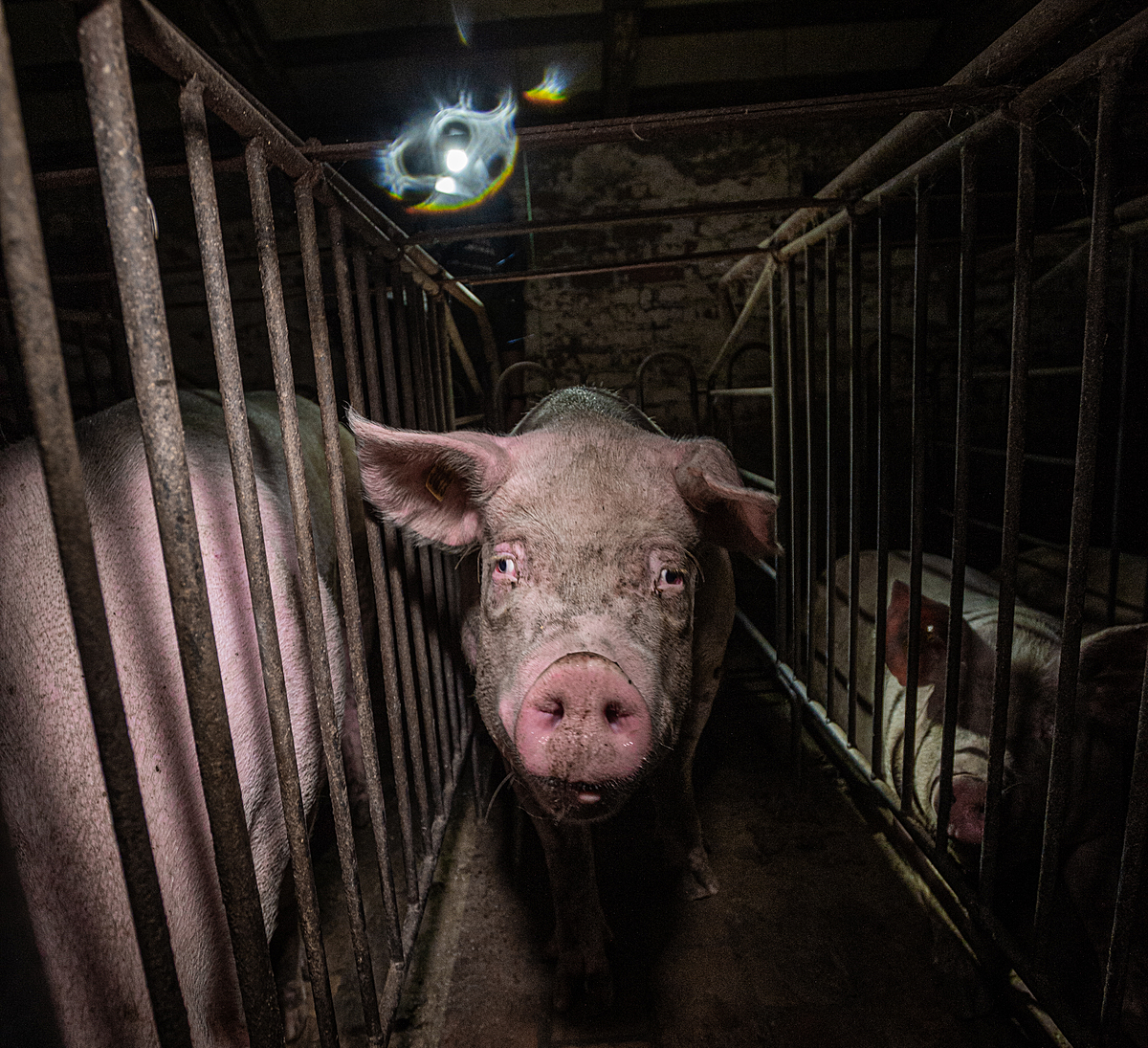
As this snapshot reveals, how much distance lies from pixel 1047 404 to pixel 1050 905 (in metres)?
5.84

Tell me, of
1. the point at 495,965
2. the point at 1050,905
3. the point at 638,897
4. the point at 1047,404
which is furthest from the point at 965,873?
the point at 1047,404

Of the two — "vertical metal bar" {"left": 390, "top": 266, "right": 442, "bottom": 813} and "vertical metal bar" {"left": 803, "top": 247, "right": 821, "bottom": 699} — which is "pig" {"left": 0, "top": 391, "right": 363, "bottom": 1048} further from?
"vertical metal bar" {"left": 803, "top": 247, "right": 821, "bottom": 699}

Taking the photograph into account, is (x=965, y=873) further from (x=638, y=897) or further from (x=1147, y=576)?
(x=1147, y=576)

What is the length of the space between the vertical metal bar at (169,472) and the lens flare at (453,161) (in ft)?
15.7

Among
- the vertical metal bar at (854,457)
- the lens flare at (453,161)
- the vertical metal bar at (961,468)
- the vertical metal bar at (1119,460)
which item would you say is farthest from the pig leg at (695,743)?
the lens flare at (453,161)

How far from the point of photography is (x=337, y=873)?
2729mm

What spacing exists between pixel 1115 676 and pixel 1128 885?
0.77 meters

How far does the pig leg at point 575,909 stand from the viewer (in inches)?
83.5

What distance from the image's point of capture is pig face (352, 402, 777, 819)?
142cm

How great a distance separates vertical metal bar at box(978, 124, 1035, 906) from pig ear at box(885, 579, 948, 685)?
727mm

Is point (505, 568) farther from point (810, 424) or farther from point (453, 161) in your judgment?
point (453, 161)

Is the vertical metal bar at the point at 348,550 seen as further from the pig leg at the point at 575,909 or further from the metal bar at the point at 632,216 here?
the metal bar at the point at 632,216

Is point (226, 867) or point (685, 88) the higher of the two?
point (685, 88)

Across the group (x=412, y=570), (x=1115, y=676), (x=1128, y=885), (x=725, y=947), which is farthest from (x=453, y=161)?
(x=1128, y=885)
